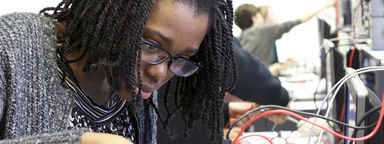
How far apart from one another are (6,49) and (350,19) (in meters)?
2.29

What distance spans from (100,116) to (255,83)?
0.93 m

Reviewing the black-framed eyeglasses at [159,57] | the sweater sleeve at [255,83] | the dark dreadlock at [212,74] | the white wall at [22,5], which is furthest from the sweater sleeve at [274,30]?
the black-framed eyeglasses at [159,57]

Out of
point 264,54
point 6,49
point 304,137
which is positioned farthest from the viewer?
point 264,54

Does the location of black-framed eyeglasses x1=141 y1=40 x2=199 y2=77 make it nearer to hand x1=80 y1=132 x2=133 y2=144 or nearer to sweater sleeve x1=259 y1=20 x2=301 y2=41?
hand x1=80 y1=132 x2=133 y2=144

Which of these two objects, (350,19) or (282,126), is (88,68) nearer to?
(282,126)

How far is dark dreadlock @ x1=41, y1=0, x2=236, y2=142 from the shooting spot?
82cm

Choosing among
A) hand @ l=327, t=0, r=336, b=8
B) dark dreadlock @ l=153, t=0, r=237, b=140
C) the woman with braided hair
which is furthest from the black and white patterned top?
hand @ l=327, t=0, r=336, b=8

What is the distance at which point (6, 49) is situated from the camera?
2.65ft

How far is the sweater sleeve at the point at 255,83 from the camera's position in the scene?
69.3 inches

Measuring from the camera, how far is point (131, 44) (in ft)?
2.68

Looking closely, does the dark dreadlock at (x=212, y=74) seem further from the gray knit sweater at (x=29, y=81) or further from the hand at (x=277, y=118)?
the hand at (x=277, y=118)


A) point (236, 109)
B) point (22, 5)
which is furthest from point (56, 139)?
point (22, 5)

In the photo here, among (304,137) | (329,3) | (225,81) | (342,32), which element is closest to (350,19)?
(342,32)

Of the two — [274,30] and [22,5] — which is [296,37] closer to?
[274,30]
